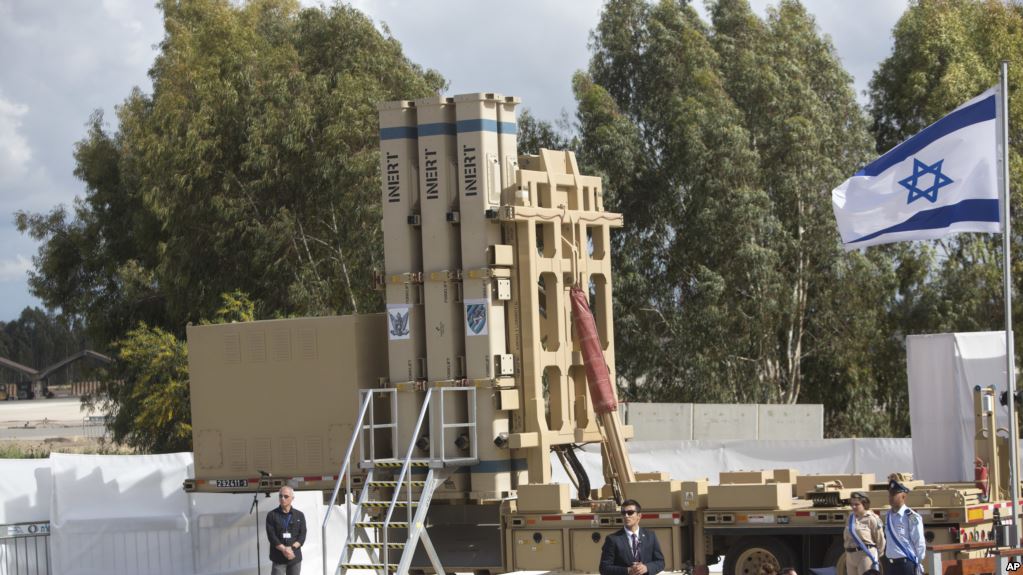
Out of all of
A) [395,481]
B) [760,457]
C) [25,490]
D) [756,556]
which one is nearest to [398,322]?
[395,481]

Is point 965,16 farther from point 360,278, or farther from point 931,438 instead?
point 931,438

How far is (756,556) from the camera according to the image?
16.0 m

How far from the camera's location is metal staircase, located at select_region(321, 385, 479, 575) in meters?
16.0

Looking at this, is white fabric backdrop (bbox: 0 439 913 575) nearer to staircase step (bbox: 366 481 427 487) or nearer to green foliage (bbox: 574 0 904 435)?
staircase step (bbox: 366 481 427 487)

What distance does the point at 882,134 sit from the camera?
4928 centimetres

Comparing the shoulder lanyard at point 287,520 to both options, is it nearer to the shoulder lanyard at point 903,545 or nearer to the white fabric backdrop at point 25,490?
the white fabric backdrop at point 25,490

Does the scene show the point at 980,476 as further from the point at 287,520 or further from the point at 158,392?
the point at 158,392

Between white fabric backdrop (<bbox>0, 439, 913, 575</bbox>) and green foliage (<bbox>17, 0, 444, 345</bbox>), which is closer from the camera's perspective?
white fabric backdrop (<bbox>0, 439, 913, 575</bbox>)

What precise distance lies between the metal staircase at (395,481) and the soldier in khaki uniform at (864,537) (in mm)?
4945

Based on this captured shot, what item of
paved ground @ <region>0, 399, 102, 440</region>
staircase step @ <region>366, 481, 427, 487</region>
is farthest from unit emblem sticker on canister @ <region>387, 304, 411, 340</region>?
paved ground @ <region>0, 399, 102, 440</region>

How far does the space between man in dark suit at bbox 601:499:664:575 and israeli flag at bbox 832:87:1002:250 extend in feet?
19.8

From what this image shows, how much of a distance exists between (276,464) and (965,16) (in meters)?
36.6

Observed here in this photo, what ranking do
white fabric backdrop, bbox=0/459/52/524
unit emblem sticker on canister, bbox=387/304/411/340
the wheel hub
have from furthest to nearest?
white fabric backdrop, bbox=0/459/52/524 < unit emblem sticker on canister, bbox=387/304/411/340 < the wheel hub

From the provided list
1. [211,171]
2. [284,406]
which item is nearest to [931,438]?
[284,406]
